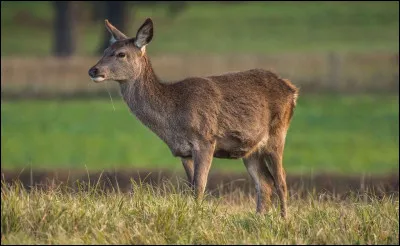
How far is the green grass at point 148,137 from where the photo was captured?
78.7 ft

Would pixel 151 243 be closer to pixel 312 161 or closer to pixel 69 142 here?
pixel 312 161

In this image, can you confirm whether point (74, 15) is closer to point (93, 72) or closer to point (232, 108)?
point (232, 108)

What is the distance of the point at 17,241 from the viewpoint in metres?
9.13

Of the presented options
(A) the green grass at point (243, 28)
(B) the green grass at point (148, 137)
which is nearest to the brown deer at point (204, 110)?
(B) the green grass at point (148, 137)

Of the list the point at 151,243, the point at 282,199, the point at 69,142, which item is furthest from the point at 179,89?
the point at 69,142

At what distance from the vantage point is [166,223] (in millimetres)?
9797

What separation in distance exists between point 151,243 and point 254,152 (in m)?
4.27

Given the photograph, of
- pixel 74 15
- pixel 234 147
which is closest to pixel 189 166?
pixel 234 147

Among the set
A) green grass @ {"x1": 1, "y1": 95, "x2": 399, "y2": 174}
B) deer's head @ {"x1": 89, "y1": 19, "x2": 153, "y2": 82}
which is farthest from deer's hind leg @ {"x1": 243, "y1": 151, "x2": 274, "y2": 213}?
green grass @ {"x1": 1, "y1": 95, "x2": 399, "y2": 174}

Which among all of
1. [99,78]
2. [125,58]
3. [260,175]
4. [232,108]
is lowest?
[260,175]

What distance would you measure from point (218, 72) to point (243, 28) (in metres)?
24.5

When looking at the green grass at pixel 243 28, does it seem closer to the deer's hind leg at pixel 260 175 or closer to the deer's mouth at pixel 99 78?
the deer's hind leg at pixel 260 175

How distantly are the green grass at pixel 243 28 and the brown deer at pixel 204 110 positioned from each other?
142 ft

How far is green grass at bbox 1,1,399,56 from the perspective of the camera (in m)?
60.2
